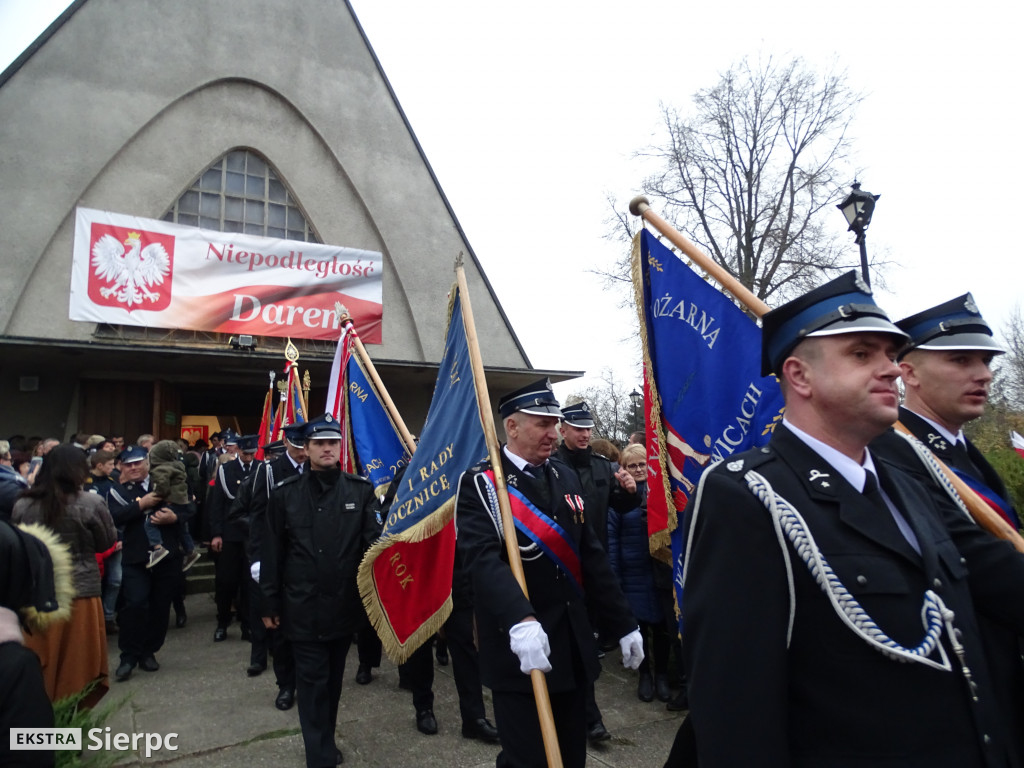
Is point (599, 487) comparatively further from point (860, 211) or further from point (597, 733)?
point (860, 211)

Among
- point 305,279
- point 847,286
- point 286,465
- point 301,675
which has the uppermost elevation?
point 305,279

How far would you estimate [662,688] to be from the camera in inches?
227

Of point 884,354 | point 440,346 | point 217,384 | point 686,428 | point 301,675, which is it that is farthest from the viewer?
point 440,346

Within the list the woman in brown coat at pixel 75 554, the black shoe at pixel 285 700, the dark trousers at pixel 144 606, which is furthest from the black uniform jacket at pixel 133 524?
the black shoe at pixel 285 700

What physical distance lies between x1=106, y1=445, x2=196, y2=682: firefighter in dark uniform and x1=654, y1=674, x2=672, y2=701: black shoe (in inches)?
180

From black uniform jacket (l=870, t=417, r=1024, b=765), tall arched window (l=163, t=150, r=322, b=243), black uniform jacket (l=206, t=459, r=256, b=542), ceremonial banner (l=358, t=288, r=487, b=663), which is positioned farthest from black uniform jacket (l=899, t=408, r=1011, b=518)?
tall arched window (l=163, t=150, r=322, b=243)

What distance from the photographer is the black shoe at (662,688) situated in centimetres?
571

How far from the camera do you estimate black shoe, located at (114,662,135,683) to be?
6205mm

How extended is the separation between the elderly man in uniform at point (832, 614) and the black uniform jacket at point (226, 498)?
6.76 m

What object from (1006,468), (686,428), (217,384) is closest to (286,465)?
(686,428)

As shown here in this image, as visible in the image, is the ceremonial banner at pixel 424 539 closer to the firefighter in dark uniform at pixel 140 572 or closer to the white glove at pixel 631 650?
the white glove at pixel 631 650

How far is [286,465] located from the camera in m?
6.97

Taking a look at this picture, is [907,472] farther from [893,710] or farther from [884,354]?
[893,710]

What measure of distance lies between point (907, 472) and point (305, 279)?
1516 centimetres
